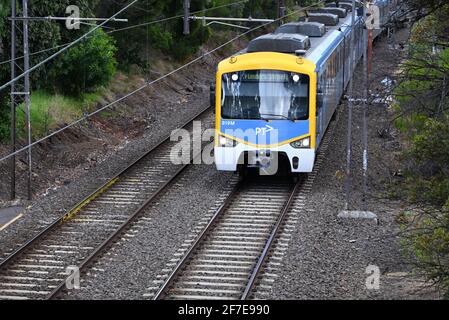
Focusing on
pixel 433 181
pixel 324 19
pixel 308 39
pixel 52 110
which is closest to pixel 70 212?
pixel 308 39

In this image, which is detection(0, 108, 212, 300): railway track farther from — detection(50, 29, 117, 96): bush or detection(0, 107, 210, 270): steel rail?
detection(50, 29, 117, 96): bush

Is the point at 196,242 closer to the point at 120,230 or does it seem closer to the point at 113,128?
the point at 120,230

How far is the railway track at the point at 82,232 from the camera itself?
15344 millimetres

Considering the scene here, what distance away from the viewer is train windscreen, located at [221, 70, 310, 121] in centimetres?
2083

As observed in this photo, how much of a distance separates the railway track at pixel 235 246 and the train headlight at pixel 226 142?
42.4 inches

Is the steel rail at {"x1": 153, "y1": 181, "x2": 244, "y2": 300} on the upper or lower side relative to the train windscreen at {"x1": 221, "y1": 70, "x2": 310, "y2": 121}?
lower

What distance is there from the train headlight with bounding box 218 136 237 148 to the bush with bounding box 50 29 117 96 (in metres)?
9.33

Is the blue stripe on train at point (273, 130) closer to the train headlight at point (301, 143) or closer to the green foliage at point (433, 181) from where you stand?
the train headlight at point (301, 143)

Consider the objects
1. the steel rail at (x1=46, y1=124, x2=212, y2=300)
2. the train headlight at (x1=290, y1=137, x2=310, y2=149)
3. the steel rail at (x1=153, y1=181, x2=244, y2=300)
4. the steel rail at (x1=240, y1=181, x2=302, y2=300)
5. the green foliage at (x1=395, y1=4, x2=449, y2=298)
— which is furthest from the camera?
the train headlight at (x1=290, y1=137, x2=310, y2=149)

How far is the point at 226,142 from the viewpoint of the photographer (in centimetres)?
2123

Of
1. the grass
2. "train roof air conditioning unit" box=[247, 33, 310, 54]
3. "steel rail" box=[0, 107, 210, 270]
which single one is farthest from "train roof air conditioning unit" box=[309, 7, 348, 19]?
"train roof air conditioning unit" box=[247, 33, 310, 54]

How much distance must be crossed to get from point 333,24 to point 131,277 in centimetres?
1763
